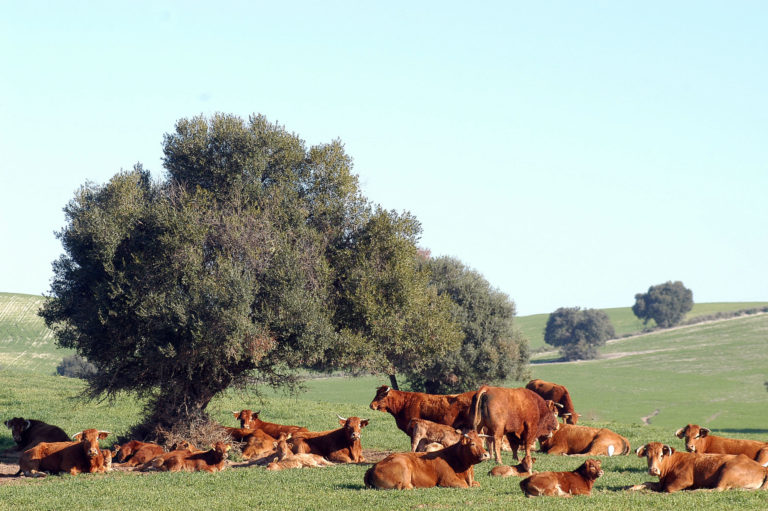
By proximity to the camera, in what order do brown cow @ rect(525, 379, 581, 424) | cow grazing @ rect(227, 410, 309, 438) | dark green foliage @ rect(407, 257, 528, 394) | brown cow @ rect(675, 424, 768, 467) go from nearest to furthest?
brown cow @ rect(675, 424, 768, 467)
cow grazing @ rect(227, 410, 309, 438)
brown cow @ rect(525, 379, 581, 424)
dark green foliage @ rect(407, 257, 528, 394)

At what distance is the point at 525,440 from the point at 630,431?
13.6 m

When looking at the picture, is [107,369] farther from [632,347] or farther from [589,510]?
[632,347]

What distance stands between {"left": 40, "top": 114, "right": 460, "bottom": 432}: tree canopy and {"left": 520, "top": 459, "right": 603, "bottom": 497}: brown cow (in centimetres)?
957

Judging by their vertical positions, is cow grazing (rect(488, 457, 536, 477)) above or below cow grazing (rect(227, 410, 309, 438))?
below

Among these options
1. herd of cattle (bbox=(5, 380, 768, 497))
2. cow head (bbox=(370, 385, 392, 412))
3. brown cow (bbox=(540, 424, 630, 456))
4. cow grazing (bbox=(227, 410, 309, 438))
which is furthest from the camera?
cow grazing (bbox=(227, 410, 309, 438))

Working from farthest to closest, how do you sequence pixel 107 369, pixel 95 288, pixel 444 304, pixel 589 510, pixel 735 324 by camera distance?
pixel 735 324 < pixel 444 304 < pixel 107 369 < pixel 95 288 < pixel 589 510

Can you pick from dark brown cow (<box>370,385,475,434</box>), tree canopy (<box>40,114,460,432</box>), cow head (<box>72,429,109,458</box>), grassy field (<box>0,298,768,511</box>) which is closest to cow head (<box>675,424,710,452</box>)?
grassy field (<box>0,298,768,511</box>)

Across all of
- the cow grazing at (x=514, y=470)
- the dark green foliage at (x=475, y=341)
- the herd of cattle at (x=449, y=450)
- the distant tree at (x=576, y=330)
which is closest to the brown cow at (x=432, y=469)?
the herd of cattle at (x=449, y=450)

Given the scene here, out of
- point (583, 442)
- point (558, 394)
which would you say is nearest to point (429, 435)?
point (583, 442)

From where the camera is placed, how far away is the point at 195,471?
21000mm

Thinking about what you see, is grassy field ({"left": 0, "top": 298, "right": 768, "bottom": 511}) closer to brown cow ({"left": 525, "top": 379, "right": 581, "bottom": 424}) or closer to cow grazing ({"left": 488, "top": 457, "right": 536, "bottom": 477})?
cow grazing ({"left": 488, "top": 457, "right": 536, "bottom": 477})

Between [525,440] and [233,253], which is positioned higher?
[233,253]


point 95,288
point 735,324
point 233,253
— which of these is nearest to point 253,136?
point 233,253

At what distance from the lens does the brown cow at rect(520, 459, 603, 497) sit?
16109 mm
